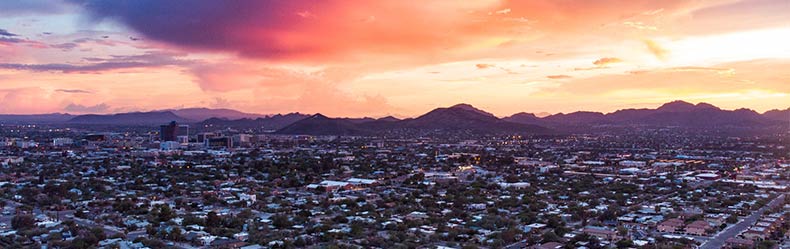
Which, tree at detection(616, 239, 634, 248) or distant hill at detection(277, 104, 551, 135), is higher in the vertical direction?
distant hill at detection(277, 104, 551, 135)

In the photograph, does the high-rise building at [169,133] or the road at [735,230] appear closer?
the road at [735,230]

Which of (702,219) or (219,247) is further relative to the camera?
→ (702,219)

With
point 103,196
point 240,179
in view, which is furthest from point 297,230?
point 240,179

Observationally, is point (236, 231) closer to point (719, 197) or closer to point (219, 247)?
point (219, 247)

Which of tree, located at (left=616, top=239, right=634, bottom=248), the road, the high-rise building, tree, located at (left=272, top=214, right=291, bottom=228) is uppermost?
the high-rise building

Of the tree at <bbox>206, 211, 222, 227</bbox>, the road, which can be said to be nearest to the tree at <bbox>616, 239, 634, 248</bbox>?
the road

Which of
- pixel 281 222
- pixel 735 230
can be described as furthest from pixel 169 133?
pixel 735 230

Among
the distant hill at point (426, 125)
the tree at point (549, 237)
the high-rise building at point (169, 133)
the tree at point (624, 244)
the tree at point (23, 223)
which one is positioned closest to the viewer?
the tree at point (624, 244)

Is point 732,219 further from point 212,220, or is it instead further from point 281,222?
point 212,220

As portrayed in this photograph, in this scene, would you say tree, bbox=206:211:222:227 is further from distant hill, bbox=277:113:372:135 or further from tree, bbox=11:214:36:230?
distant hill, bbox=277:113:372:135

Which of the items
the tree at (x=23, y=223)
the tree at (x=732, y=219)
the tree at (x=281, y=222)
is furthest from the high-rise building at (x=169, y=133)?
the tree at (x=732, y=219)

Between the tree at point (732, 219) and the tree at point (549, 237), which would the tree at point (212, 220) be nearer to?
the tree at point (549, 237)
